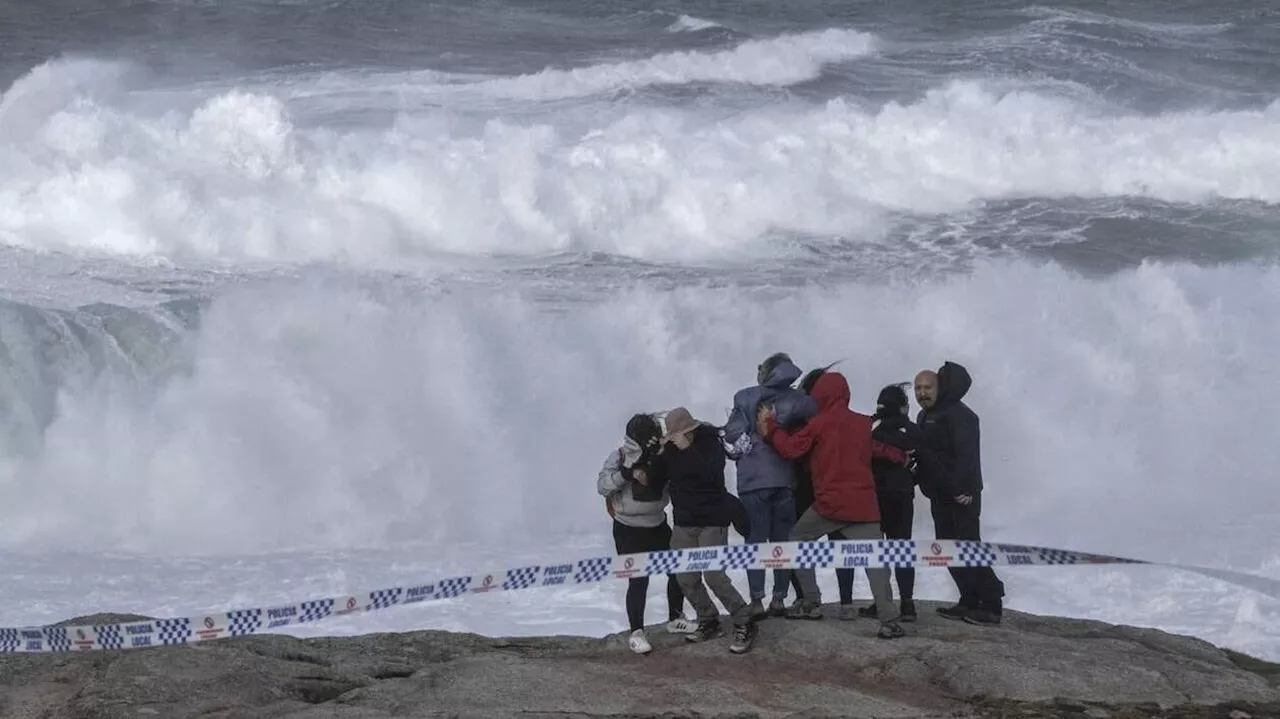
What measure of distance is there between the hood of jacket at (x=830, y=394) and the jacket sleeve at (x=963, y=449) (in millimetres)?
584

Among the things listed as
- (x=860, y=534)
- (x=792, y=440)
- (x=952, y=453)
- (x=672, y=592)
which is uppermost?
(x=792, y=440)

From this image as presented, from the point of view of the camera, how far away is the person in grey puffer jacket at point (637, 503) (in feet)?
24.7

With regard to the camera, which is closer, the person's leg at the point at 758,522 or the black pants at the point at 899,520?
the person's leg at the point at 758,522

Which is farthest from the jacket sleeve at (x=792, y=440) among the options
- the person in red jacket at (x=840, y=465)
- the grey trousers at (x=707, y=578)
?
the grey trousers at (x=707, y=578)

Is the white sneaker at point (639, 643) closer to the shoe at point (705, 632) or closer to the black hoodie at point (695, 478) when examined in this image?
the shoe at point (705, 632)

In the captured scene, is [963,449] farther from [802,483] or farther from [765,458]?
[765,458]

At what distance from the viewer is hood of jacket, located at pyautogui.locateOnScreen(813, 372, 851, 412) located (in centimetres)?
784

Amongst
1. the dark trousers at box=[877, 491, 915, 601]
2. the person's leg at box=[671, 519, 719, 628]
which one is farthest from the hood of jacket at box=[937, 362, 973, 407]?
the person's leg at box=[671, 519, 719, 628]

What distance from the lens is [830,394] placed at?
7.85m

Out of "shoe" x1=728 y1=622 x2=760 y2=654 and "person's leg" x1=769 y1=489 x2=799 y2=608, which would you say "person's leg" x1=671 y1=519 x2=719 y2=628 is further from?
"person's leg" x1=769 y1=489 x2=799 y2=608

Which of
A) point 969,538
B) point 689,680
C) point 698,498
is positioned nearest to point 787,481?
point 698,498

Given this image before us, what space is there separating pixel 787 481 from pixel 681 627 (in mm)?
856

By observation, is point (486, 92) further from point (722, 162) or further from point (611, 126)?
point (722, 162)

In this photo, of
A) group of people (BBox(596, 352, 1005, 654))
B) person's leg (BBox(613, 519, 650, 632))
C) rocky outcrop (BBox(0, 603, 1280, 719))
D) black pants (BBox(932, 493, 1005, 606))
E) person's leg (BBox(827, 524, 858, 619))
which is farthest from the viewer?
person's leg (BBox(827, 524, 858, 619))
